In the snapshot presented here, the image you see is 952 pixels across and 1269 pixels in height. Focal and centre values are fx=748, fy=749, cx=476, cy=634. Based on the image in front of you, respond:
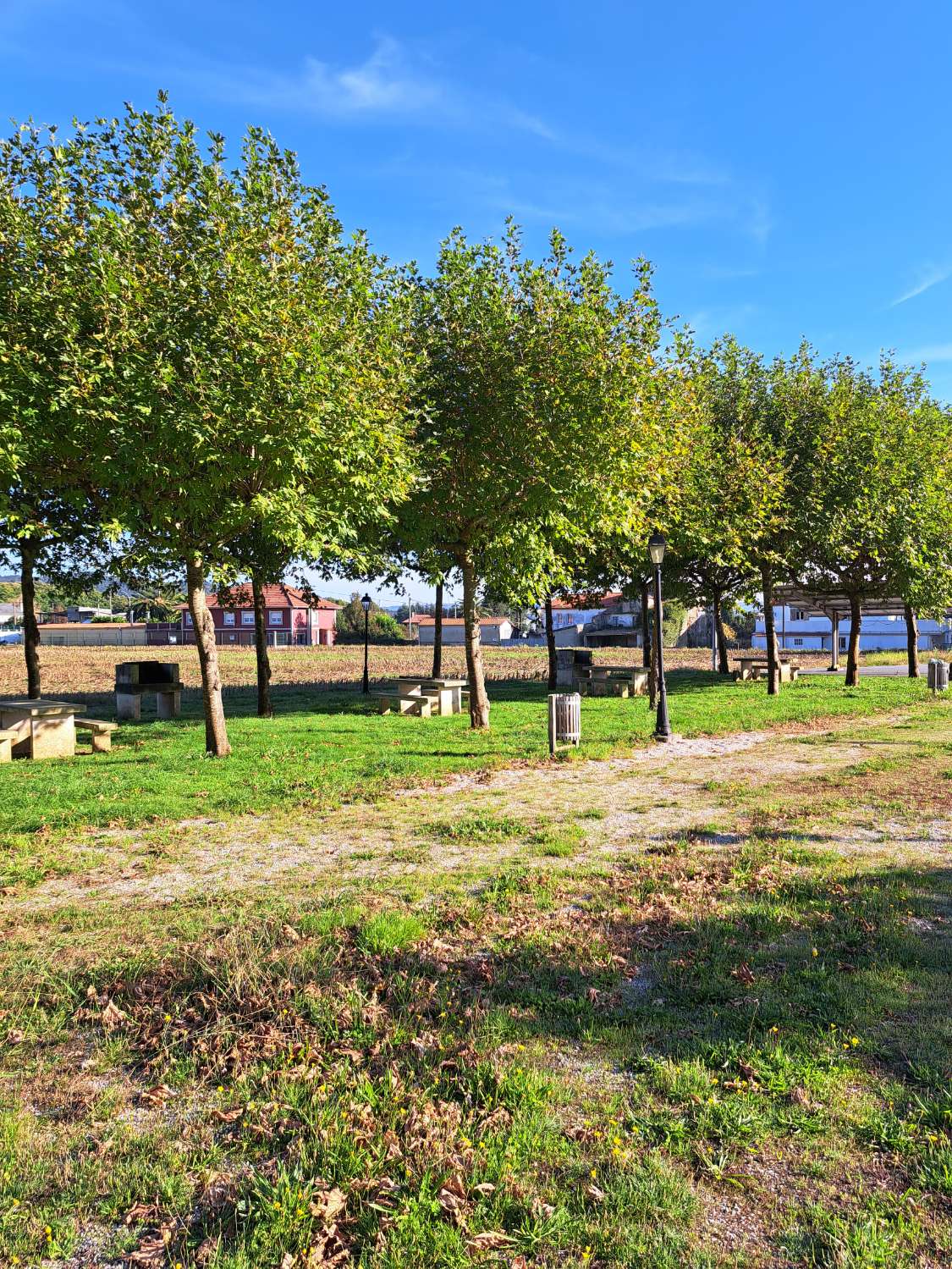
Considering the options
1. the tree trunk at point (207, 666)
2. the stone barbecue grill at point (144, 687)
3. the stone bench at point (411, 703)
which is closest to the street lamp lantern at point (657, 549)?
the stone bench at point (411, 703)

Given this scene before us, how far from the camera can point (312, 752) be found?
13500mm

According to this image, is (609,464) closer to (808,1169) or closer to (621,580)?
(808,1169)

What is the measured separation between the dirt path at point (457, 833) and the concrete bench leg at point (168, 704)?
37.3ft

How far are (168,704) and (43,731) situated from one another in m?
6.15

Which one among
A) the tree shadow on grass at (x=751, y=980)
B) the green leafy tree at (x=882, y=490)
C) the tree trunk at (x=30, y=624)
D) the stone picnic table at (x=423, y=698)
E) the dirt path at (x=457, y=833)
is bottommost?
the dirt path at (x=457, y=833)

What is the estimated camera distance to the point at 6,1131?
3248 millimetres

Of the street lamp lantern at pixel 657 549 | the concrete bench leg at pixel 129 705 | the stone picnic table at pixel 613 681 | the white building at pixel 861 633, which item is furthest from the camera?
the white building at pixel 861 633

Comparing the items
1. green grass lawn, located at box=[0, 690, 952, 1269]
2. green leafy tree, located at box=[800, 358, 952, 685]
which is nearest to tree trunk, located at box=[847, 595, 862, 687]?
green leafy tree, located at box=[800, 358, 952, 685]

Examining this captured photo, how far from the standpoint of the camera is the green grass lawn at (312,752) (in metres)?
9.71

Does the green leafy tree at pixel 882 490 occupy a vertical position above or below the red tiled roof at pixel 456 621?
above

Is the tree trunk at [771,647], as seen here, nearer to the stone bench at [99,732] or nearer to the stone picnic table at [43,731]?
the stone bench at [99,732]

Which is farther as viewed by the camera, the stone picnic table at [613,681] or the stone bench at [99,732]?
the stone picnic table at [613,681]

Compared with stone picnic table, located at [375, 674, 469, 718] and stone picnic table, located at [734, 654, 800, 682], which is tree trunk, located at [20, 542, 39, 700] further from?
stone picnic table, located at [734, 654, 800, 682]

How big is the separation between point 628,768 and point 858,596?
19720mm
